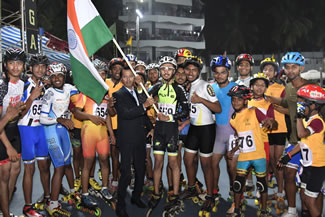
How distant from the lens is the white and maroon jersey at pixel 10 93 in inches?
183

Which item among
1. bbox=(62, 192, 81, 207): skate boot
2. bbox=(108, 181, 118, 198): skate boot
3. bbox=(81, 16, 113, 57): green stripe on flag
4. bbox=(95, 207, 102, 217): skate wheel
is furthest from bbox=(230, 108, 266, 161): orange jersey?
bbox=(62, 192, 81, 207): skate boot

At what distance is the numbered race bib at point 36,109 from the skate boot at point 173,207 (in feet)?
9.19

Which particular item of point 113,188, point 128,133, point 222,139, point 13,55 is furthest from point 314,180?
point 13,55

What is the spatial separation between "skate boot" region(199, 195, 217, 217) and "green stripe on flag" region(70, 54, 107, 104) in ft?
8.74

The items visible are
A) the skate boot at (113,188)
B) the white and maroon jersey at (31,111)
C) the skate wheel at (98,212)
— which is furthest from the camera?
the skate boot at (113,188)

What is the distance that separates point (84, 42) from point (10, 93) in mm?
1419

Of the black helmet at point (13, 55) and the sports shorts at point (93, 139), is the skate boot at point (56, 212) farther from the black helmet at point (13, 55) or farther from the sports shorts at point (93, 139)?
the black helmet at point (13, 55)

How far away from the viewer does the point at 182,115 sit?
563cm

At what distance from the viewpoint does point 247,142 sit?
5.12 meters

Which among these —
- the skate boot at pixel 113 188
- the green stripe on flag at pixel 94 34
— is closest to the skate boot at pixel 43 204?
the skate boot at pixel 113 188

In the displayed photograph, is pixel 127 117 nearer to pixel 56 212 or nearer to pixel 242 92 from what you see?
pixel 242 92

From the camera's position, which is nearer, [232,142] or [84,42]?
[84,42]

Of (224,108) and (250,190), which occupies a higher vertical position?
(224,108)

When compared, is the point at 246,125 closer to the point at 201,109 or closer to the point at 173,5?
the point at 201,109
